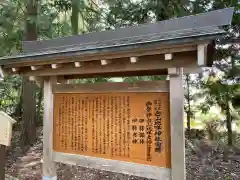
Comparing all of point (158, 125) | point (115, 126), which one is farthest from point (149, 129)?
point (115, 126)

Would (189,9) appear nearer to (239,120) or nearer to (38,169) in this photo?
(239,120)

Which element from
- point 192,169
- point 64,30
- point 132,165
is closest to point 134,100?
point 132,165

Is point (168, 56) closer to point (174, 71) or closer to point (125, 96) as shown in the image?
point (174, 71)

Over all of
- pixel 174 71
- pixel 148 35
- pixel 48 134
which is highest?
pixel 148 35

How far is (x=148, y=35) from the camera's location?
3785 millimetres

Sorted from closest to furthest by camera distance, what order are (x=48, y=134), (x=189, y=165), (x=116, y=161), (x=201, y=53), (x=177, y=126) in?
1. (x=201, y=53)
2. (x=177, y=126)
3. (x=116, y=161)
4. (x=48, y=134)
5. (x=189, y=165)

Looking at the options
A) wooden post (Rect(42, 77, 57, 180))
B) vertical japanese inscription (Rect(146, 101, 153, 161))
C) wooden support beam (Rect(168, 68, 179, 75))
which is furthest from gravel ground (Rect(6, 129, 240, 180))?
wooden support beam (Rect(168, 68, 179, 75))

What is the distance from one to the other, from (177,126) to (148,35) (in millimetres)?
1328

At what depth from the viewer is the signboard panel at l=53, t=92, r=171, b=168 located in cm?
360

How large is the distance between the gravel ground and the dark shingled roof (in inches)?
133

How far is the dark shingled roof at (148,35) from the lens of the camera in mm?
3062

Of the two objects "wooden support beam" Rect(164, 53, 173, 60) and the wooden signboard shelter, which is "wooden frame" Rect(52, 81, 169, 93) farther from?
"wooden support beam" Rect(164, 53, 173, 60)

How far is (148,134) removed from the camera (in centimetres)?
366

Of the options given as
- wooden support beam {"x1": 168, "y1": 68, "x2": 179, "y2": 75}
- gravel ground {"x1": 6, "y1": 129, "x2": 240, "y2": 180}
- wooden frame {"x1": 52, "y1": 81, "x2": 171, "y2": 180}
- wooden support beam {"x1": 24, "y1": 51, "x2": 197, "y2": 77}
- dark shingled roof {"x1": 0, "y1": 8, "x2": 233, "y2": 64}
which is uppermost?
dark shingled roof {"x1": 0, "y1": 8, "x2": 233, "y2": 64}
